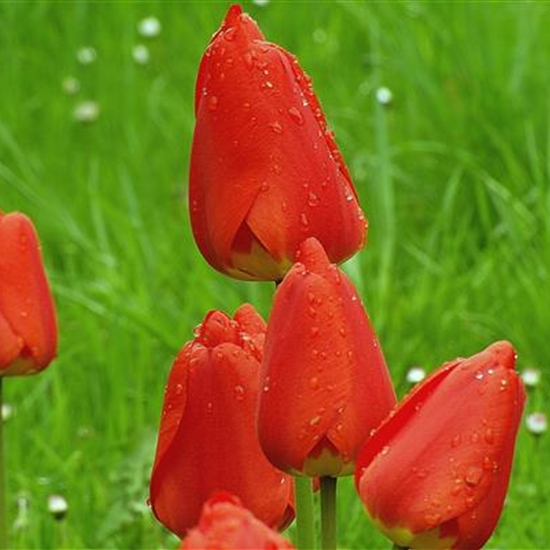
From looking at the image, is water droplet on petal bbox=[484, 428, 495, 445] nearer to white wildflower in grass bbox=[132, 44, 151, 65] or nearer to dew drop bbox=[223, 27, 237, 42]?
dew drop bbox=[223, 27, 237, 42]

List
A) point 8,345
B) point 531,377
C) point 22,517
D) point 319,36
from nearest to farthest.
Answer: point 8,345 < point 22,517 < point 531,377 < point 319,36

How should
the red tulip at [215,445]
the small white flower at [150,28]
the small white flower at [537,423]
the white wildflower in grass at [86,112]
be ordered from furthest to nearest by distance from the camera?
the small white flower at [150,28]
the white wildflower in grass at [86,112]
the small white flower at [537,423]
the red tulip at [215,445]

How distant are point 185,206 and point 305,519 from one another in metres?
2.55

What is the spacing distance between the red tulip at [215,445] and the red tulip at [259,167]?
2.7 inches

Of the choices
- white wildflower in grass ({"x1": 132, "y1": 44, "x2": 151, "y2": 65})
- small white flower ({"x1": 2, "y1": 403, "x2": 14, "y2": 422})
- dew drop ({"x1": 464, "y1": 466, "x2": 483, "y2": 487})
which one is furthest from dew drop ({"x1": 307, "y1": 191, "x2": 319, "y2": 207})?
white wildflower in grass ({"x1": 132, "y1": 44, "x2": 151, "y2": 65})

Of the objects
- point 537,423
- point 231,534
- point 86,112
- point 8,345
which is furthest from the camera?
point 86,112

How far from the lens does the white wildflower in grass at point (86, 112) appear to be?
3801 millimetres

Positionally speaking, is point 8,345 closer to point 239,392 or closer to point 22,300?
point 22,300

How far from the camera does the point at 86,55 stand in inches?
156

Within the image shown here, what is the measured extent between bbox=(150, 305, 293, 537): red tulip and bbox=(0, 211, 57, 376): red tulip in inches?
7.9

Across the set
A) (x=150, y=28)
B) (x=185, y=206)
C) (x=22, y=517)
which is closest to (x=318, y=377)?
(x=22, y=517)

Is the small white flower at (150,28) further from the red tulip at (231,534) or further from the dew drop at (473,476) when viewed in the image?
the red tulip at (231,534)

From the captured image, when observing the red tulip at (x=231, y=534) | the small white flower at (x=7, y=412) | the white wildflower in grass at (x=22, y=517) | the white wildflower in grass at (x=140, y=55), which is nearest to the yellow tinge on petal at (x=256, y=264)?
the red tulip at (x=231, y=534)

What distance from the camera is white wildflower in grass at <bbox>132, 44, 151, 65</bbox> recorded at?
12.9ft
